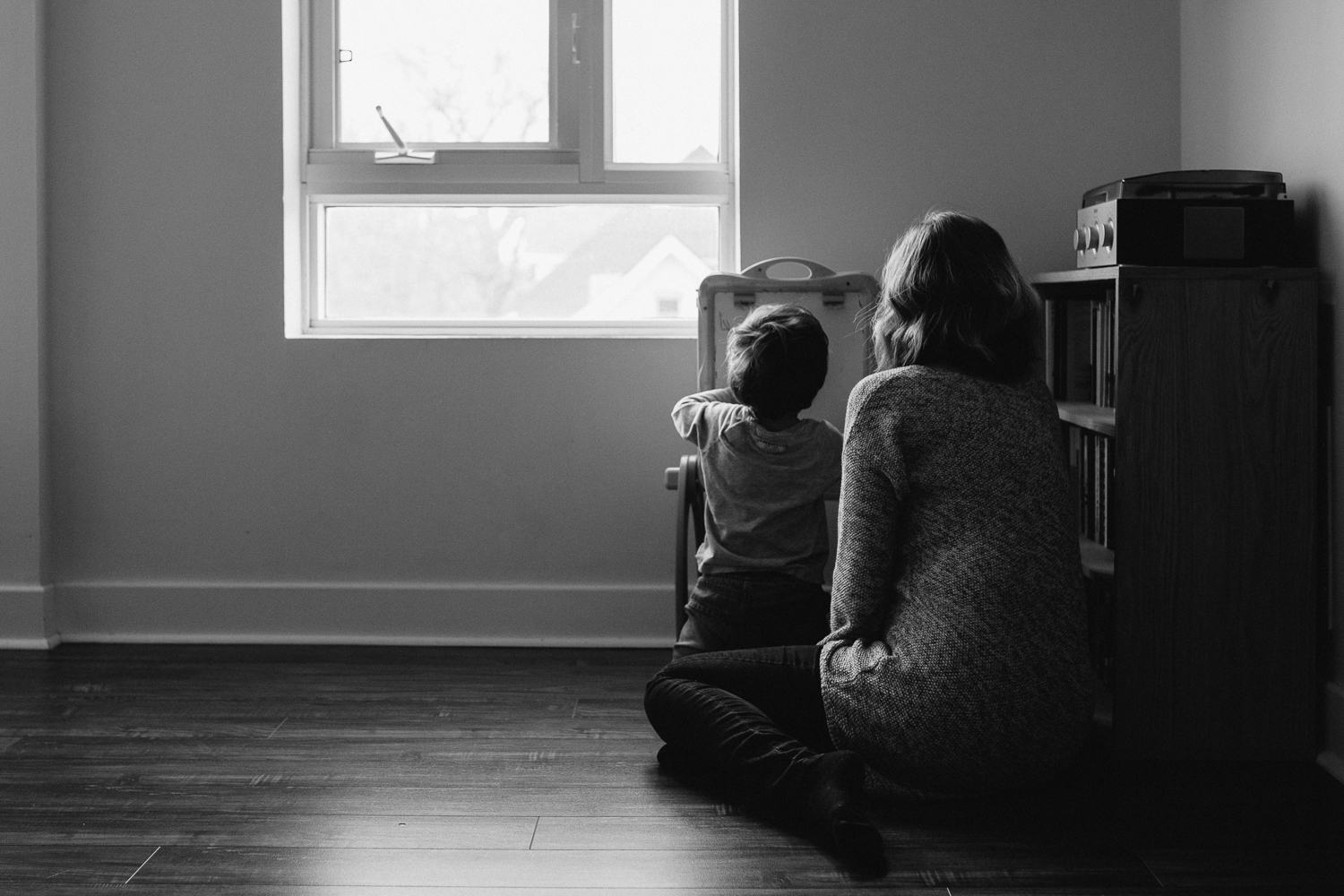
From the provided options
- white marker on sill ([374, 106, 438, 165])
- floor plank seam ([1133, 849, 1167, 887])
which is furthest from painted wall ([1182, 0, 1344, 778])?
white marker on sill ([374, 106, 438, 165])

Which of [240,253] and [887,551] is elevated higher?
[240,253]

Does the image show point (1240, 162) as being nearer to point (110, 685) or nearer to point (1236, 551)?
point (1236, 551)

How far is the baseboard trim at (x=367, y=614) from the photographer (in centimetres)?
334

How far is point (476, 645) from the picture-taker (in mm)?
3340

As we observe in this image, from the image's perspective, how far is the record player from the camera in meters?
2.44

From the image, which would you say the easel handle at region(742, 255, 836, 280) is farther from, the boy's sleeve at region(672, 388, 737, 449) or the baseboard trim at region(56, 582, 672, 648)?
the baseboard trim at region(56, 582, 672, 648)

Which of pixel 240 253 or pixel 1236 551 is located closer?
pixel 1236 551

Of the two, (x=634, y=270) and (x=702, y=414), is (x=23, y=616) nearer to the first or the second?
(x=634, y=270)

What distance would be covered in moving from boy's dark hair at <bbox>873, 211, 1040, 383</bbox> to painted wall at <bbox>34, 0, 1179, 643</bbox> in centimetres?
124

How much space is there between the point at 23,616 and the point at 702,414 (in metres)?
1.96

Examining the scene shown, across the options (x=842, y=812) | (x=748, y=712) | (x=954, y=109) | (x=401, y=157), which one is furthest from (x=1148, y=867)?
(x=401, y=157)

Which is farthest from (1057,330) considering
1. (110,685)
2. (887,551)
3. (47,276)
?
(47,276)

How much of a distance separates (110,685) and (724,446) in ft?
5.11

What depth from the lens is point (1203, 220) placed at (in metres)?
2.44
